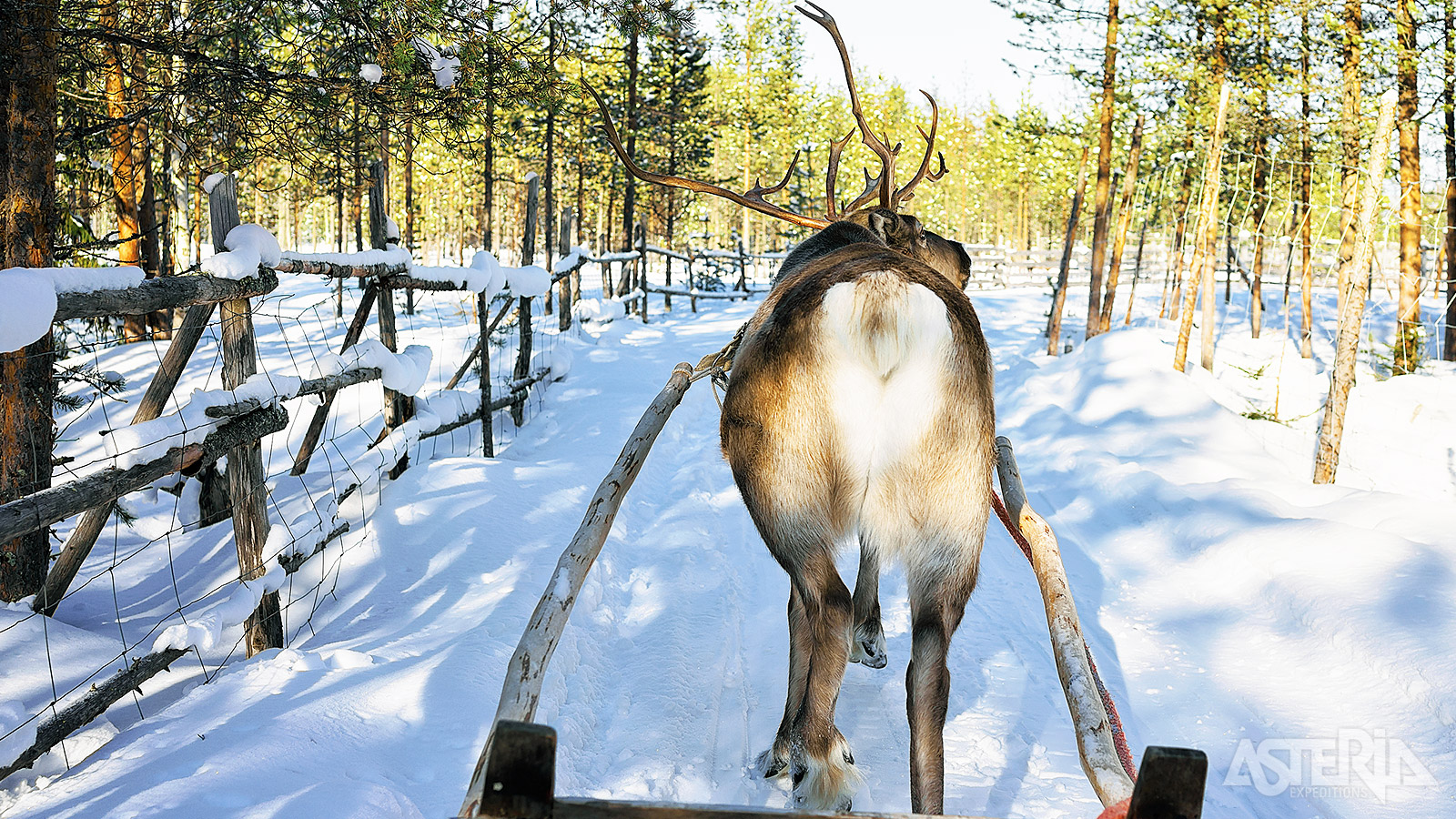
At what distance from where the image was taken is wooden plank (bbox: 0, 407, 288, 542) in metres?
2.51

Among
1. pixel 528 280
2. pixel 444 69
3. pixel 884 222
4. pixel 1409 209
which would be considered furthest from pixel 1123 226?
pixel 444 69

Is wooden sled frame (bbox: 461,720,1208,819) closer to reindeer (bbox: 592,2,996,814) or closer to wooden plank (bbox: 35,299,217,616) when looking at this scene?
reindeer (bbox: 592,2,996,814)

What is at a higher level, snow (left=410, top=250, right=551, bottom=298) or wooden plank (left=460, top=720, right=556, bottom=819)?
snow (left=410, top=250, right=551, bottom=298)

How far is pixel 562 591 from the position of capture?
6.73ft

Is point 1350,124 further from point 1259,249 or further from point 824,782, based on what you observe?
point 824,782

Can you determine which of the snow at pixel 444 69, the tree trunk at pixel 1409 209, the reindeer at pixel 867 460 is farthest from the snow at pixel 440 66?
the tree trunk at pixel 1409 209

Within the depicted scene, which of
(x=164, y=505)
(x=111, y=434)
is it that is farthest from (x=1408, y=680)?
(x=164, y=505)

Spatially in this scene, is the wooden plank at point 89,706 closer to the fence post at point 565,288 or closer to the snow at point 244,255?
the snow at point 244,255

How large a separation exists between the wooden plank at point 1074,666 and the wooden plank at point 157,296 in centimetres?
286

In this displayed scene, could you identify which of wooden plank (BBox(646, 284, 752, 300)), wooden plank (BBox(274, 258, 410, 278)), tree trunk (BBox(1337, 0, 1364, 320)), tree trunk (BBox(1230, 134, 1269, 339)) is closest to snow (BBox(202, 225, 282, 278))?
wooden plank (BBox(274, 258, 410, 278))

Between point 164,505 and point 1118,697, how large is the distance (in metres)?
5.53

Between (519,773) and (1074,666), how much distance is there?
1222 millimetres

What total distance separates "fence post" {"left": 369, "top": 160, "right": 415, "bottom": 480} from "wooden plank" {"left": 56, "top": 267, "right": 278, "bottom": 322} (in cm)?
176

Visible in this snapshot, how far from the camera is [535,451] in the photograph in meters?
7.49
